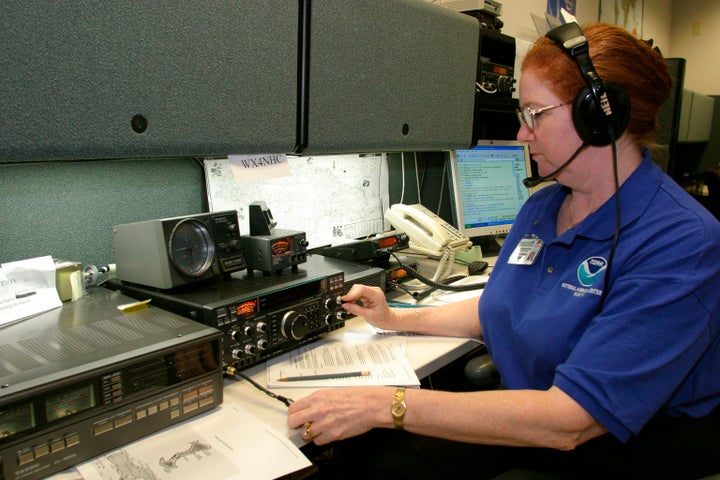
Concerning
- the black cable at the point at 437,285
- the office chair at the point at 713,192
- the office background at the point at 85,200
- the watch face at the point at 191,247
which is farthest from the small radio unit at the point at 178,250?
the office chair at the point at 713,192

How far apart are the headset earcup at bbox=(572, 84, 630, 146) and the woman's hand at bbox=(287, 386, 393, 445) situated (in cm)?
51

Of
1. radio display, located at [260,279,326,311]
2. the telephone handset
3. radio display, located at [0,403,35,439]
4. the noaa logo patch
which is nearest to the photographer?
radio display, located at [0,403,35,439]

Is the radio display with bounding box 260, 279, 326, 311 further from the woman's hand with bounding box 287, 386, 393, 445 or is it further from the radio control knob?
the woman's hand with bounding box 287, 386, 393, 445

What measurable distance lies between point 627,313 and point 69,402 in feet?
2.38

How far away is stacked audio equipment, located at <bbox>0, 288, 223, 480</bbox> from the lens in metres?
0.57

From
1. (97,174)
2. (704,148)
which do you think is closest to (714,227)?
(97,174)

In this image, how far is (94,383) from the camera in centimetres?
61

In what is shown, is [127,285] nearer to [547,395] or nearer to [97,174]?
[97,174]

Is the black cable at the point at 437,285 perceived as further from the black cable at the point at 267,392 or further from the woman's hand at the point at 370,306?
the black cable at the point at 267,392

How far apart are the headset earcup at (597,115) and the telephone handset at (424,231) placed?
0.61 metres

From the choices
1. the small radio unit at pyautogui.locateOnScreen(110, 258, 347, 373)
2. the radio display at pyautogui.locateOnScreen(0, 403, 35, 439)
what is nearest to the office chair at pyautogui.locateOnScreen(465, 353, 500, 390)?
the small radio unit at pyautogui.locateOnScreen(110, 258, 347, 373)

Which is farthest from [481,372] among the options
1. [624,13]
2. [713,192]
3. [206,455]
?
[624,13]

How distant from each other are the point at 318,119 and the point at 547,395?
719mm

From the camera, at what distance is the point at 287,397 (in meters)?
0.79
